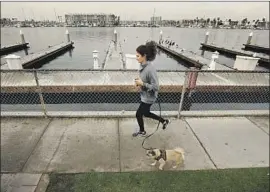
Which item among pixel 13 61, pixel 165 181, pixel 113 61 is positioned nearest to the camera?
pixel 165 181

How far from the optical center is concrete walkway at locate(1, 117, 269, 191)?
145 inches

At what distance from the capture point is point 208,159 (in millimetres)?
3988

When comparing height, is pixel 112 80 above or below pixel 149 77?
below

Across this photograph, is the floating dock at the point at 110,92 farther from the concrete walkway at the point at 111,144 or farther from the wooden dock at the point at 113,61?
the wooden dock at the point at 113,61

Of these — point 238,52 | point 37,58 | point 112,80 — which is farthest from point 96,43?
point 112,80

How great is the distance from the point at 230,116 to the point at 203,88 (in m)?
3.40

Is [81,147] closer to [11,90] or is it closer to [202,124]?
[202,124]

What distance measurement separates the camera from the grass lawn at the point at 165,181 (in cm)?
320

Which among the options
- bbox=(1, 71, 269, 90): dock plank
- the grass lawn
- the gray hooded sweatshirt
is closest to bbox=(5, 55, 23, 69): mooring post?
bbox=(1, 71, 269, 90): dock plank

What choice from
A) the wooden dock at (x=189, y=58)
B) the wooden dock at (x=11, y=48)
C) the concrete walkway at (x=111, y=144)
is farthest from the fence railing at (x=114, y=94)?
the wooden dock at (x=11, y=48)

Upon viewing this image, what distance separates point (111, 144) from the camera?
14.3ft

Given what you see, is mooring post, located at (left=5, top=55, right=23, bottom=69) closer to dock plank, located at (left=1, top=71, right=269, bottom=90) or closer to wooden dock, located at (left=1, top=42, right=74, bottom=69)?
wooden dock, located at (left=1, top=42, right=74, bottom=69)

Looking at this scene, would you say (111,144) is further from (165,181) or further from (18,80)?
(18,80)

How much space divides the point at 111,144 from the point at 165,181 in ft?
4.70
